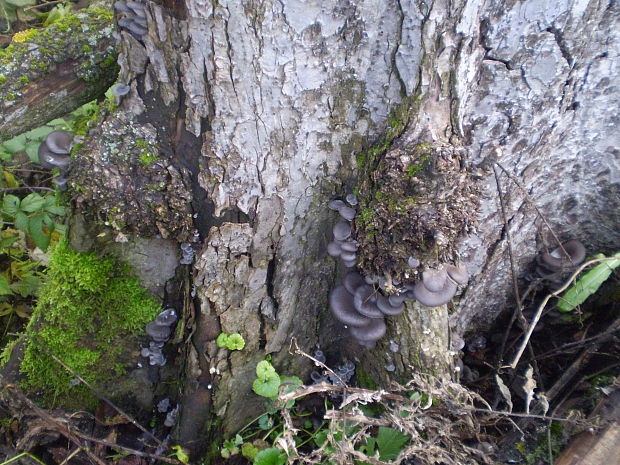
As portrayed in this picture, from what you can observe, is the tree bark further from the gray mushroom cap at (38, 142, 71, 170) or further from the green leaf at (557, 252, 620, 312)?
the green leaf at (557, 252, 620, 312)

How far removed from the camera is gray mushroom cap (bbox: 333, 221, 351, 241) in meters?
2.39

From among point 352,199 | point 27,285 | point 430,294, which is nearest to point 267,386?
point 430,294

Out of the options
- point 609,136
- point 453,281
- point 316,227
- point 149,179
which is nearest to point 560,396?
point 453,281

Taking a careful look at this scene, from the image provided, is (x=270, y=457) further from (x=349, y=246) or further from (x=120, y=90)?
(x=120, y=90)

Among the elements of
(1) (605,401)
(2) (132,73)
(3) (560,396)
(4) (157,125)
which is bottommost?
(3) (560,396)

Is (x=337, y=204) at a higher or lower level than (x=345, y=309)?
higher

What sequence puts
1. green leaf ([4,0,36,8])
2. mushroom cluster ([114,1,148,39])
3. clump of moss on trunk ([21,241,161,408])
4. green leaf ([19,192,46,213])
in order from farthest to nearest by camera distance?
green leaf ([4,0,36,8]) < green leaf ([19,192,46,213]) < clump of moss on trunk ([21,241,161,408]) < mushroom cluster ([114,1,148,39])

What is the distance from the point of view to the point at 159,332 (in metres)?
2.96

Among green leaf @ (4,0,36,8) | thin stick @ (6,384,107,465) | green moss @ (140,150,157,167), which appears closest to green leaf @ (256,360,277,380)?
thin stick @ (6,384,107,465)

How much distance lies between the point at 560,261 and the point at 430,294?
139 centimetres

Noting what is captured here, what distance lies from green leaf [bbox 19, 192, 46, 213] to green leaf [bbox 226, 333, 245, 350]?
192 cm

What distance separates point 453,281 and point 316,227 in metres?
0.87

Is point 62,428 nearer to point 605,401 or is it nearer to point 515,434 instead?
point 515,434

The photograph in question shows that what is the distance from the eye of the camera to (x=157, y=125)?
7.30ft
